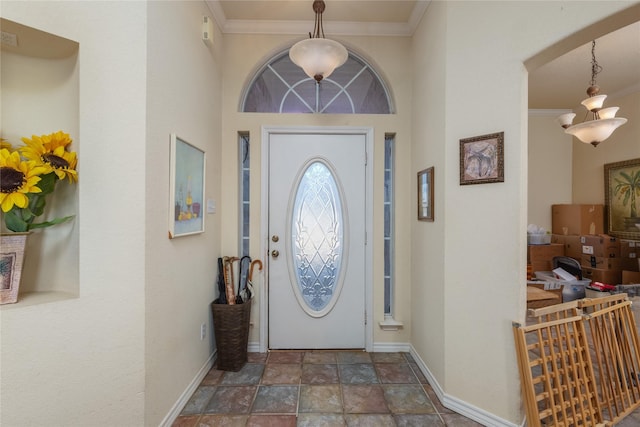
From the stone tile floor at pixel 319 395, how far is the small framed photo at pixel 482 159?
1491 millimetres

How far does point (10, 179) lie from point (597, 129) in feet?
13.4

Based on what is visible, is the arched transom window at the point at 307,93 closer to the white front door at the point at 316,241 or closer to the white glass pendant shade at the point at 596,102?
the white front door at the point at 316,241

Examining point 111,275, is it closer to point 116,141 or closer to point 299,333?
point 116,141

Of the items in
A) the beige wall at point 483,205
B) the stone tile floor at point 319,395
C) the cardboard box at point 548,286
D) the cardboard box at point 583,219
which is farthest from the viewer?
the cardboard box at point 583,219

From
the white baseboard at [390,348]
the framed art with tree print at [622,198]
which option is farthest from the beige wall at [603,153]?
the white baseboard at [390,348]

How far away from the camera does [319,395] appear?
1.81 m

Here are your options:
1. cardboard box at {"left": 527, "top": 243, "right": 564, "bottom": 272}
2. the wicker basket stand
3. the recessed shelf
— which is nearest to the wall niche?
the recessed shelf

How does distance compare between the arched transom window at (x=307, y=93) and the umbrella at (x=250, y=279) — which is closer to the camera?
the umbrella at (x=250, y=279)

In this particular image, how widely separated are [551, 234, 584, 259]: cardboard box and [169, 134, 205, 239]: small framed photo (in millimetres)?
4403

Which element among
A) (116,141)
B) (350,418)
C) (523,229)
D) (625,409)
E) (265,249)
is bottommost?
(350,418)

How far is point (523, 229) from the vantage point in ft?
4.93

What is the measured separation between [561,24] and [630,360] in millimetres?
2009

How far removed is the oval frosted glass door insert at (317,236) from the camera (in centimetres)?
243

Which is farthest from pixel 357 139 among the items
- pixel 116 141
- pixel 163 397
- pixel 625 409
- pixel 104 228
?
pixel 625 409
